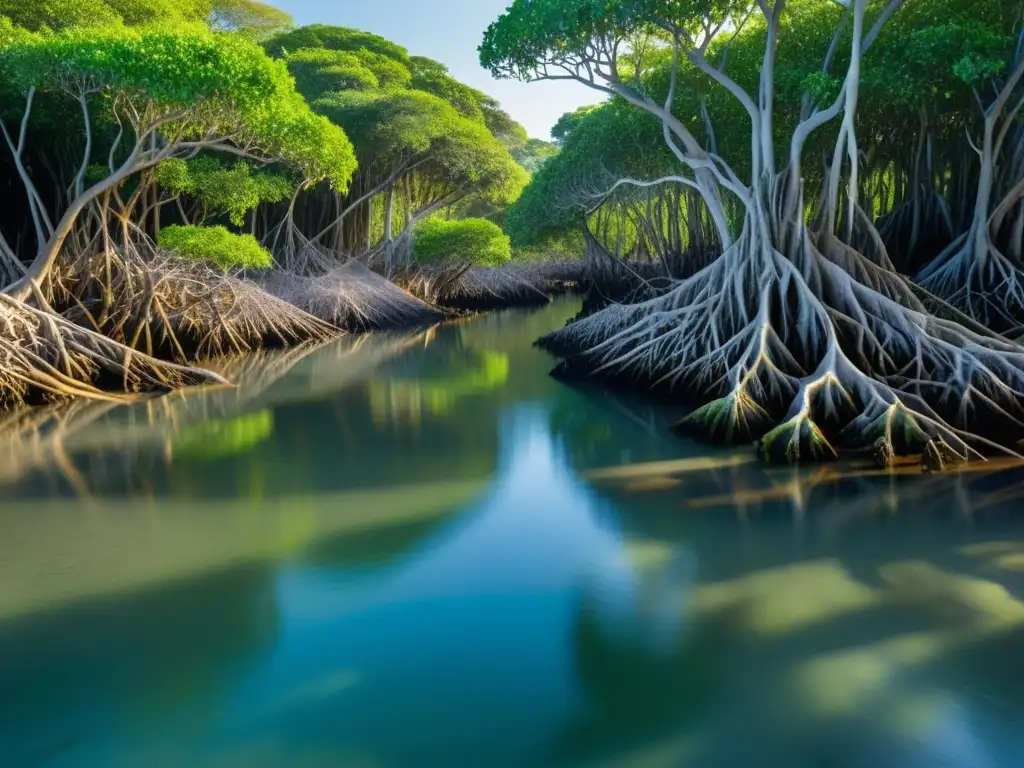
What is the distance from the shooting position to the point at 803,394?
257 inches

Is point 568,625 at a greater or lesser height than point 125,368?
lesser

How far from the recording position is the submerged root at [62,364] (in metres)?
8.06

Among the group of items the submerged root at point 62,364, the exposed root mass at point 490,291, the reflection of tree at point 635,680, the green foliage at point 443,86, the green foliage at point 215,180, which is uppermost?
the green foliage at point 443,86

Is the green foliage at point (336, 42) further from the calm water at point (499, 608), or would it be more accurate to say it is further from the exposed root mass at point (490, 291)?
the calm water at point (499, 608)

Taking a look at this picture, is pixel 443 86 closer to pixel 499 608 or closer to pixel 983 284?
pixel 983 284

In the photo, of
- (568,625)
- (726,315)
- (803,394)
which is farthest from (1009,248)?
(568,625)

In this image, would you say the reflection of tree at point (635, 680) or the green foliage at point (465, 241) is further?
the green foliage at point (465, 241)

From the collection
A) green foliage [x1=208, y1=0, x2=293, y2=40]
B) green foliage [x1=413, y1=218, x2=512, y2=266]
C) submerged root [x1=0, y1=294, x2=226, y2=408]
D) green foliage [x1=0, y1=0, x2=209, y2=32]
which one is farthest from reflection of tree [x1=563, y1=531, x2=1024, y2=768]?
green foliage [x1=208, y1=0, x2=293, y2=40]

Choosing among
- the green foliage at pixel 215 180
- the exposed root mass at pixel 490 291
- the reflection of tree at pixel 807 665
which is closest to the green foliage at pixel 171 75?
the green foliage at pixel 215 180

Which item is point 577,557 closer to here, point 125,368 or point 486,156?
point 125,368

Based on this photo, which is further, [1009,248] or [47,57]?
[1009,248]

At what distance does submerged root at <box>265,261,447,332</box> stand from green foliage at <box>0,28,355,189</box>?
599cm

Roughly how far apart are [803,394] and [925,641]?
325 cm

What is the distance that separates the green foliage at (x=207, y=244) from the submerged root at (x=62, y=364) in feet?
6.57
